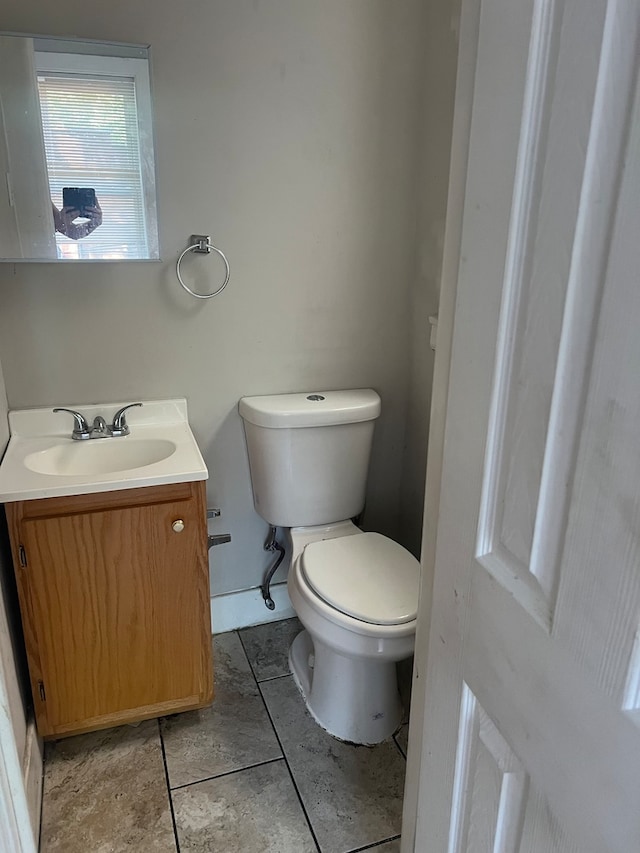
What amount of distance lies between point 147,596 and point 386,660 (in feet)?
2.00

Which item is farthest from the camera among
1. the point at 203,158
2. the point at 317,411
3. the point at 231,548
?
the point at 231,548

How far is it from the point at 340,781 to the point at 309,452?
872 millimetres

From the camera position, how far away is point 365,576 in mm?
1646

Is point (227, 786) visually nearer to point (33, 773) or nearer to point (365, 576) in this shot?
point (33, 773)

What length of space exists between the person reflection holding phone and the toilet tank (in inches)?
24.9

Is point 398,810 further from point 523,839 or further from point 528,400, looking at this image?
point 528,400

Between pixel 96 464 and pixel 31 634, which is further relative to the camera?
pixel 96 464

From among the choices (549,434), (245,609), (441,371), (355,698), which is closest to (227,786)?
(355,698)

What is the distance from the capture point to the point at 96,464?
1.70 metres

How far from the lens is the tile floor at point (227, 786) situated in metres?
1.43

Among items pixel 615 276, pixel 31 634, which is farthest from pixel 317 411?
pixel 615 276

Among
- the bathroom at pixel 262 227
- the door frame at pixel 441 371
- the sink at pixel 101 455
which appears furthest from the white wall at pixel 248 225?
the door frame at pixel 441 371

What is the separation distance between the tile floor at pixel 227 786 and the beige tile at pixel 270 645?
94mm

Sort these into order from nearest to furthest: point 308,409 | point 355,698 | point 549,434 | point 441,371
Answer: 1. point 549,434
2. point 441,371
3. point 355,698
4. point 308,409
